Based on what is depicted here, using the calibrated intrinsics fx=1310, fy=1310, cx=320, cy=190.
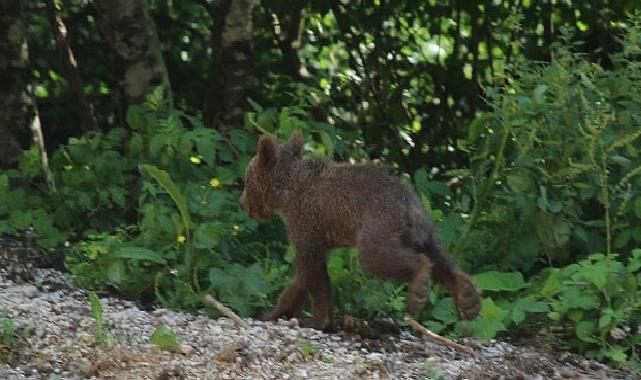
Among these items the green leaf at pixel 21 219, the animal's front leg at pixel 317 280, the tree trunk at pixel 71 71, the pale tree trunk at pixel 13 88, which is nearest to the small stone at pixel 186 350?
the animal's front leg at pixel 317 280

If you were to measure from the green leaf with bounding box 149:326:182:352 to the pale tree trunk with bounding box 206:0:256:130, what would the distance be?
3440 mm

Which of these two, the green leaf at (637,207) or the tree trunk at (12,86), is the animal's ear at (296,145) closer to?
the green leaf at (637,207)

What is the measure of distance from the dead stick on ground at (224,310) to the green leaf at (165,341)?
0.50 m

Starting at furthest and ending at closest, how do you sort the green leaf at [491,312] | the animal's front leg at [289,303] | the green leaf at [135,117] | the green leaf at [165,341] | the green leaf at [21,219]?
the green leaf at [135,117] < the green leaf at [21,219] < the animal's front leg at [289,303] < the green leaf at [491,312] < the green leaf at [165,341]

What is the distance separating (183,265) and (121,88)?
2.58 metres

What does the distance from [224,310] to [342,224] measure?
2.36 ft

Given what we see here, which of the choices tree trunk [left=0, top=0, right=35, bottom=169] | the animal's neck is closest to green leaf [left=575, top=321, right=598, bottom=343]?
the animal's neck

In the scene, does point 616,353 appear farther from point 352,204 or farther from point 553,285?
point 352,204

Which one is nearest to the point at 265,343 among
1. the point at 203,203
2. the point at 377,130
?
the point at 203,203

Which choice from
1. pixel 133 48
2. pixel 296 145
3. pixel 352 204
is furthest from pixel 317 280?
pixel 133 48

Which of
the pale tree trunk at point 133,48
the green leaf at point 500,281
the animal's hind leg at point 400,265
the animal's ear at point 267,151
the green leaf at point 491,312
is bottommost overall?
the green leaf at point 491,312

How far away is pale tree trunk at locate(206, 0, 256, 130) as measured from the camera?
904cm

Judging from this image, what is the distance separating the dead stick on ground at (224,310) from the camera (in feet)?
20.8

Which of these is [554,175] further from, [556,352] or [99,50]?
[99,50]
